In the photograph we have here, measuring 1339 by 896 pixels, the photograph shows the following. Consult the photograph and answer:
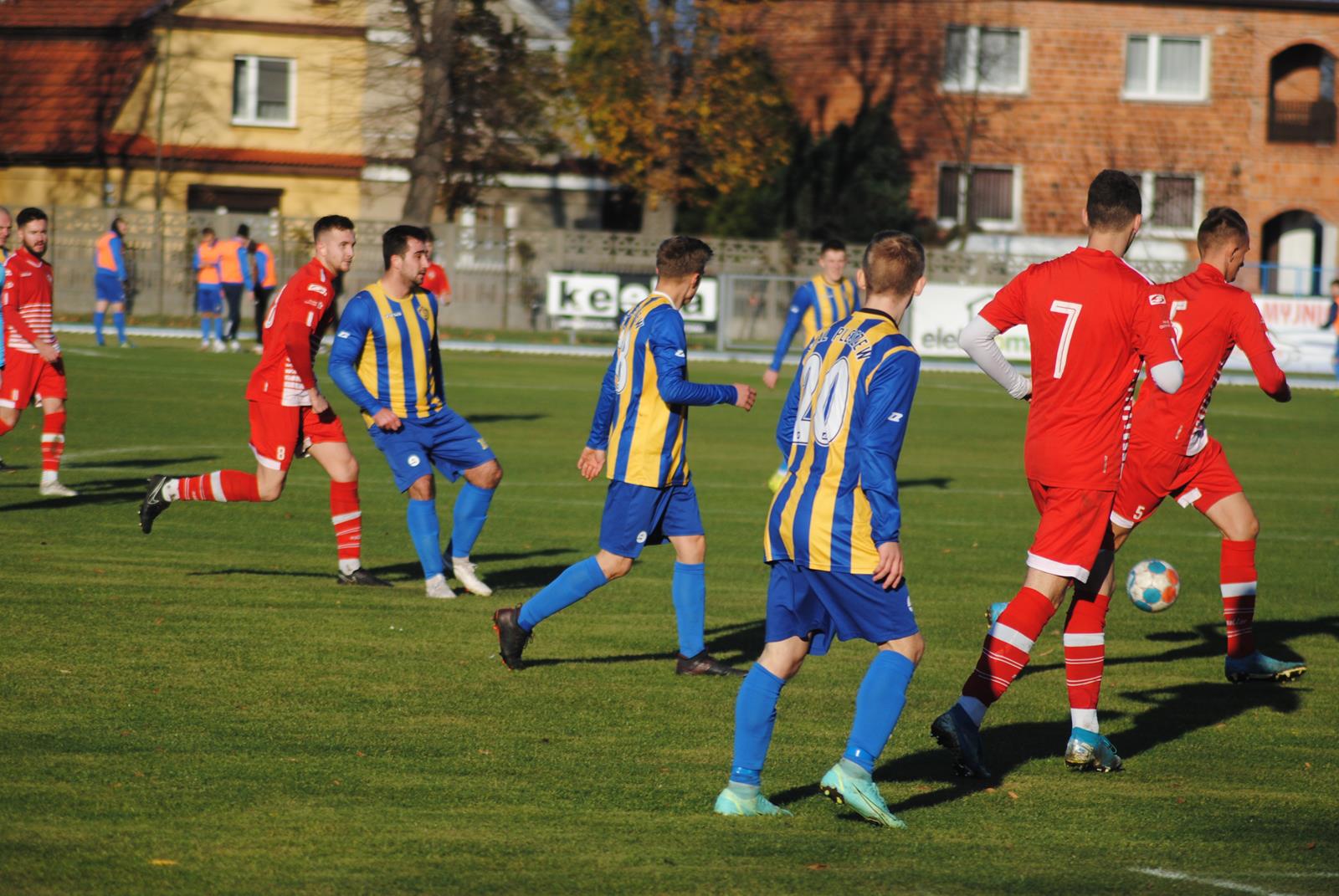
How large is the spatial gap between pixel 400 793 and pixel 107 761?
43.2 inches

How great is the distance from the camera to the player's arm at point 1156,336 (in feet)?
19.1

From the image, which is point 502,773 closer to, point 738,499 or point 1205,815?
point 1205,815

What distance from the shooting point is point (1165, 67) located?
46.1 metres

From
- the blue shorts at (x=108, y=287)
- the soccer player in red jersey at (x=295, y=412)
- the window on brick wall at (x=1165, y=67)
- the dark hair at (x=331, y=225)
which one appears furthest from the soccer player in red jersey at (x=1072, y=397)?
the window on brick wall at (x=1165, y=67)

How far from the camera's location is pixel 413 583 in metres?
9.80

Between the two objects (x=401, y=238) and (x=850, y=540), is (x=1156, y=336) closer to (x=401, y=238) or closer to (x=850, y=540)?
(x=850, y=540)

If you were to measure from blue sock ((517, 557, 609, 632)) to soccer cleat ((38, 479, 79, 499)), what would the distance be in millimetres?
6401

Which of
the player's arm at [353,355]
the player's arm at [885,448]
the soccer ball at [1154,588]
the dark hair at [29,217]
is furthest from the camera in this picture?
the dark hair at [29,217]

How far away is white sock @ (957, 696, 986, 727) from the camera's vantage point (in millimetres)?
5961

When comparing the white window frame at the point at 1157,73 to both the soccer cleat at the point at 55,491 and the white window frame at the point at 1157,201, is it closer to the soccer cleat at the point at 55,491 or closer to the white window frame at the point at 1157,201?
the white window frame at the point at 1157,201

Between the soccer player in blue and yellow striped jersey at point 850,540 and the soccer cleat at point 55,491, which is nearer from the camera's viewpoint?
the soccer player in blue and yellow striped jersey at point 850,540

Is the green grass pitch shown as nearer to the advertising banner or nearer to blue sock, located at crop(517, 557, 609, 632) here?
blue sock, located at crop(517, 557, 609, 632)

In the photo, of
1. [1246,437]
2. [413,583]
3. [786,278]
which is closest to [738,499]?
[413,583]

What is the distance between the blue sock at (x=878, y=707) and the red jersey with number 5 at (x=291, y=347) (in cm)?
498
